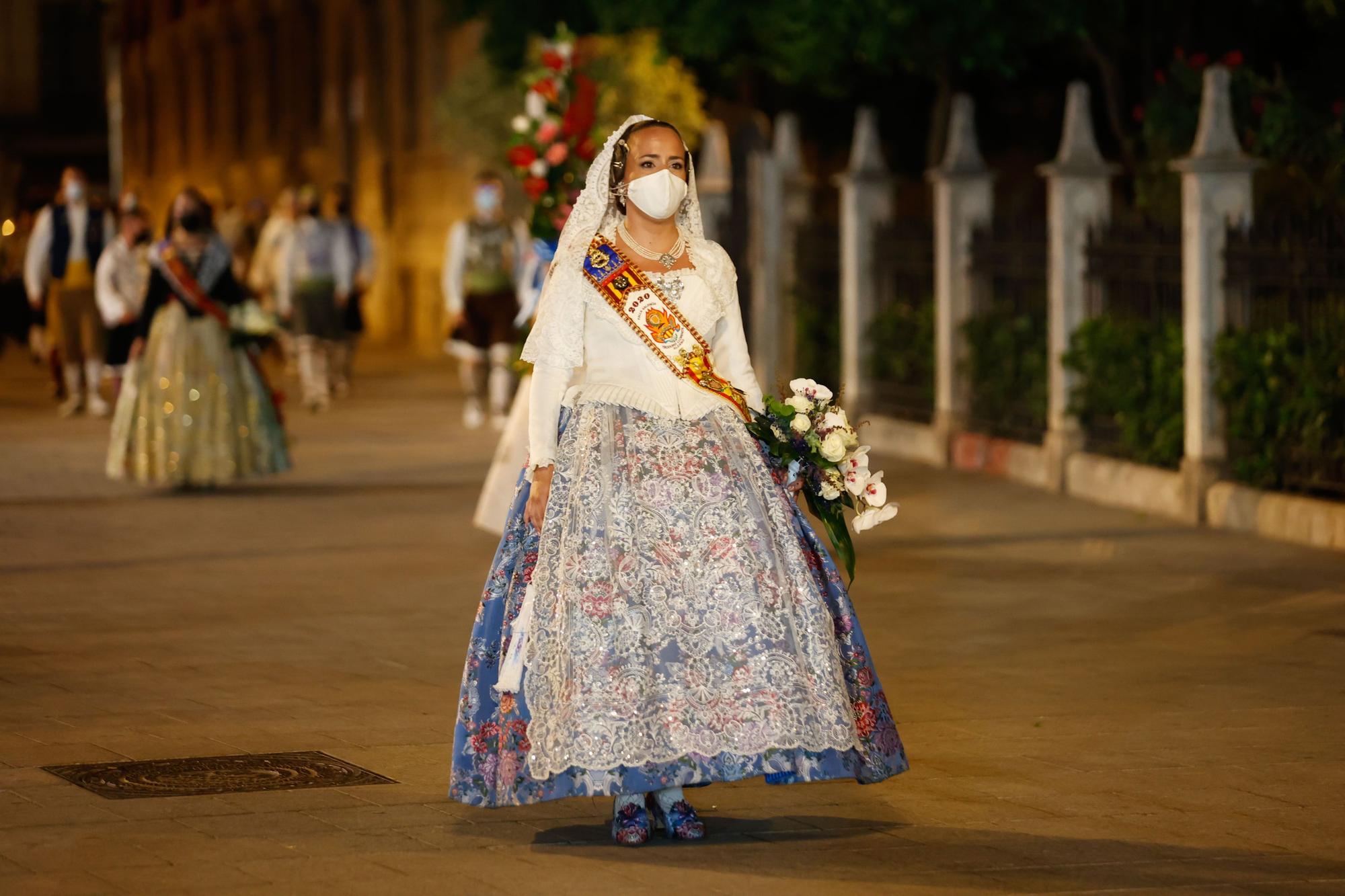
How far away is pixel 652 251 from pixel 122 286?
45.1 ft

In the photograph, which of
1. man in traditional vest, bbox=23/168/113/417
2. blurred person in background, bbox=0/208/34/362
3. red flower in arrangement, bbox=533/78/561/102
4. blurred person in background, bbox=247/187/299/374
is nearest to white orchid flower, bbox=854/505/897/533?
red flower in arrangement, bbox=533/78/561/102

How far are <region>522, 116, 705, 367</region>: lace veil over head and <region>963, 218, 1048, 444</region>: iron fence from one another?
9.55 meters

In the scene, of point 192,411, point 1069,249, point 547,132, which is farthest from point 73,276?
point 1069,249

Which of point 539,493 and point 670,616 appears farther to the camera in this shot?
point 539,493

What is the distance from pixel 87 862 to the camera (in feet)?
21.0

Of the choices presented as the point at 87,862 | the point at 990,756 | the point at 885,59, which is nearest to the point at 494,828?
the point at 87,862

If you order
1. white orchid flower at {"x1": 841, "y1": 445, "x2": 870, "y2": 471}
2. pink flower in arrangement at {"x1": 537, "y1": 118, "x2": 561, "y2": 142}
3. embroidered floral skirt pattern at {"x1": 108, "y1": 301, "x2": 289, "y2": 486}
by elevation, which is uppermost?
pink flower in arrangement at {"x1": 537, "y1": 118, "x2": 561, "y2": 142}

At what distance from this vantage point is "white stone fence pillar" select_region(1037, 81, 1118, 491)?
1547cm

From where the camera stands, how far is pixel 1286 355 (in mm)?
12977

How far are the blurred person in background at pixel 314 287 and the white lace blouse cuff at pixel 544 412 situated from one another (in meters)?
16.8

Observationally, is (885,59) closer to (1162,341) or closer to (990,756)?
(1162,341)

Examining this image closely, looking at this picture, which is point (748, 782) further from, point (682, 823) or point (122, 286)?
point (122, 286)

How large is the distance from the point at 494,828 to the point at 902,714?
2050mm

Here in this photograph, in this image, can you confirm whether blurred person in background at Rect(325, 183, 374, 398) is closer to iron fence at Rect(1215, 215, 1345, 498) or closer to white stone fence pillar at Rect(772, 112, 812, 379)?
white stone fence pillar at Rect(772, 112, 812, 379)
